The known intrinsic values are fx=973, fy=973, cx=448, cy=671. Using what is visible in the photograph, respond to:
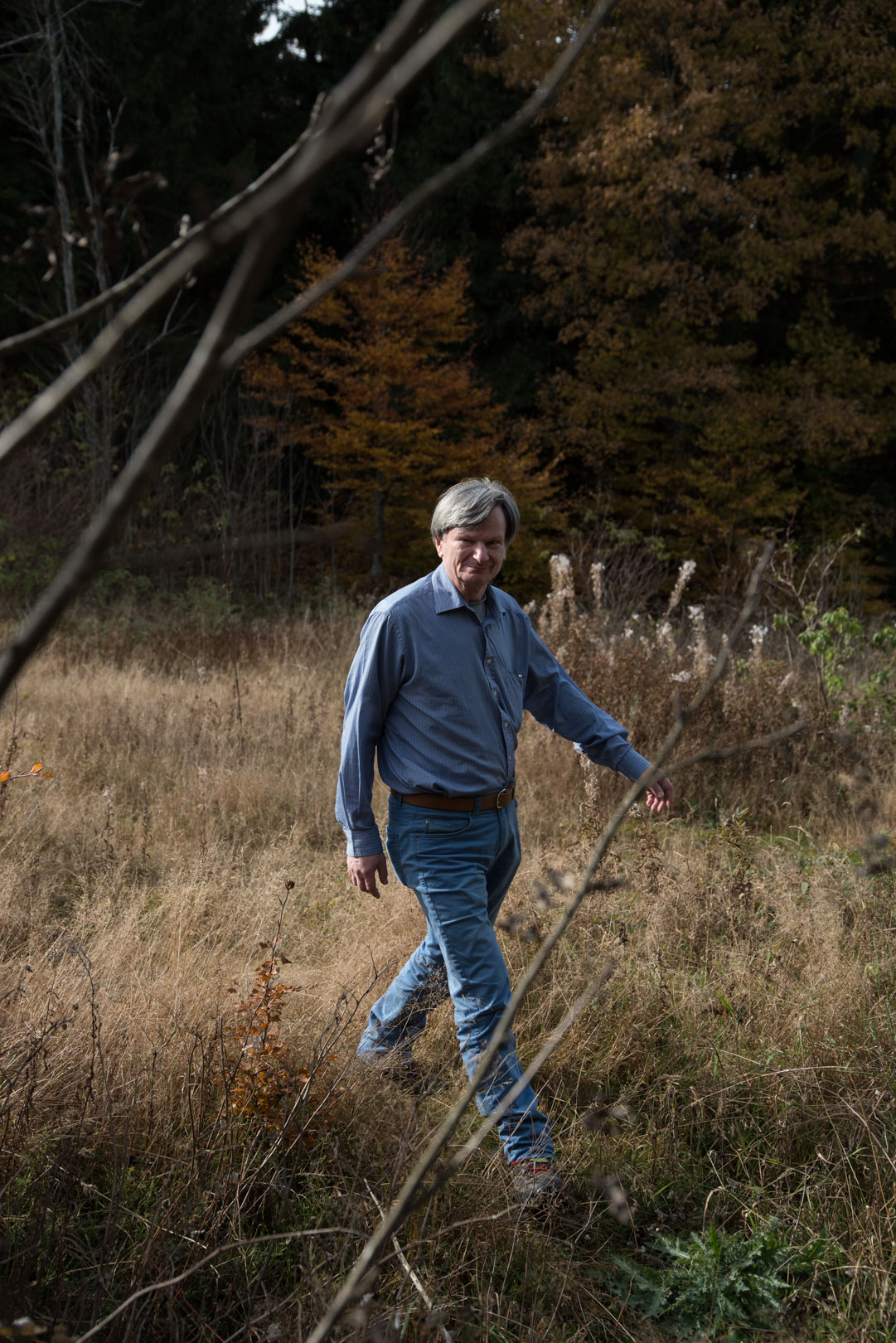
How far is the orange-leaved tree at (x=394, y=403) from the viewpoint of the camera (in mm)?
14328

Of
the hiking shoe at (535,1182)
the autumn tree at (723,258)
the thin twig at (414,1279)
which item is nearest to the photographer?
the thin twig at (414,1279)

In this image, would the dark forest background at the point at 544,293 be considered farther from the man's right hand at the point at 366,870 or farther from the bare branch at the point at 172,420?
the bare branch at the point at 172,420

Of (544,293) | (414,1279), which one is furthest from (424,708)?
(544,293)

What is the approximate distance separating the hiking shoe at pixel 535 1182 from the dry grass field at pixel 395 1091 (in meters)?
0.06

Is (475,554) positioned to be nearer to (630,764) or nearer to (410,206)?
(630,764)

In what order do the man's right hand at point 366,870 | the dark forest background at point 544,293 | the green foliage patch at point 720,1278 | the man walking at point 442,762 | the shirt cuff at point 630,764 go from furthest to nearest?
the dark forest background at point 544,293 → the shirt cuff at point 630,764 → the man's right hand at point 366,870 → the man walking at point 442,762 → the green foliage patch at point 720,1278

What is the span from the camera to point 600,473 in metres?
17.3

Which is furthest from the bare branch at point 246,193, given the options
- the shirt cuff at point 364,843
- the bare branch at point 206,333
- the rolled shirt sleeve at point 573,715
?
the rolled shirt sleeve at point 573,715

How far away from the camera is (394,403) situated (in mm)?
15445

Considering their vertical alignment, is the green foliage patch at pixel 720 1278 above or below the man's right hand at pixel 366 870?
below

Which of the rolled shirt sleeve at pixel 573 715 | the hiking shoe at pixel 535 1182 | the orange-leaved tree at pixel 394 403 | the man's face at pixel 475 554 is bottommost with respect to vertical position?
the hiking shoe at pixel 535 1182

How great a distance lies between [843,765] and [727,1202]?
366cm

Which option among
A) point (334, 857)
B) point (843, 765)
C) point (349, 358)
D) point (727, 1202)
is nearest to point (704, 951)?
point (727, 1202)

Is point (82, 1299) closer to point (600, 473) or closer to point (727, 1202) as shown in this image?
point (727, 1202)
